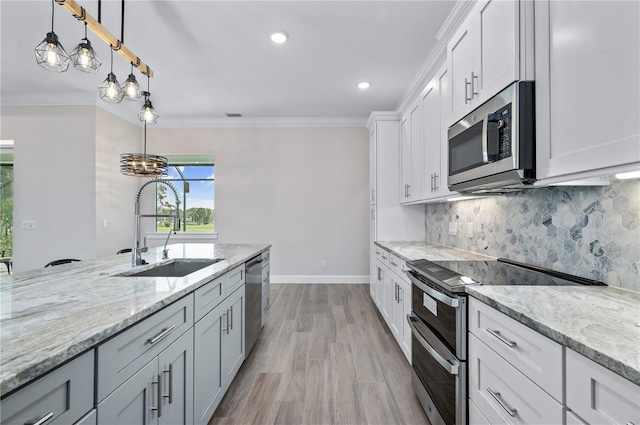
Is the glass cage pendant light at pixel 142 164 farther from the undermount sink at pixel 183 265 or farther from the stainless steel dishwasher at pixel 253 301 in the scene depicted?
the stainless steel dishwasher at pixel 253 301

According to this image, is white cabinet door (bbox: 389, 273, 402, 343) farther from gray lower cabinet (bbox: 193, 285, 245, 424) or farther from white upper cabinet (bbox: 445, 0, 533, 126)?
white upper cabinet (bbox: 445, 0, 533, 126)

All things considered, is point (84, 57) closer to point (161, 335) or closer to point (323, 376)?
point (161, 335)

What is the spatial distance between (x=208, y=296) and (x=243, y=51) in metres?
2.58

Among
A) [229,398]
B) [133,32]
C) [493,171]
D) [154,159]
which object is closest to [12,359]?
[229,398]

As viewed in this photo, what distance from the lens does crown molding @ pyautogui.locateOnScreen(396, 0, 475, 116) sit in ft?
6.55

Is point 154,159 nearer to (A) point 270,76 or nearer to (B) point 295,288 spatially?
(A) point 270,76

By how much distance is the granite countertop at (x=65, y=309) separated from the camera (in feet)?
2.13

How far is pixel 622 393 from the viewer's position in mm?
648

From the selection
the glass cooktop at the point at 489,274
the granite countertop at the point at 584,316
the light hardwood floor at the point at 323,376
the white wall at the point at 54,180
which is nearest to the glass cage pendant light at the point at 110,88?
the light hardwood floor at the point at 323,376

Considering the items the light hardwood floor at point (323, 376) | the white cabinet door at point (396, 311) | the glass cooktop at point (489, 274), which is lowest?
the light hardwood floor at point (323, 376)

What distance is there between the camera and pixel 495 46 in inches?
58.3

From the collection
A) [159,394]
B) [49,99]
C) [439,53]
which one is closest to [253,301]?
[159,394]

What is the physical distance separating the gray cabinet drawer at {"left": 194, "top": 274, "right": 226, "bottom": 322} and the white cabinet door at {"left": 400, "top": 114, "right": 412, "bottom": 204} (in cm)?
228

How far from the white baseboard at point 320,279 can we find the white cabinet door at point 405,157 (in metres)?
2.08
